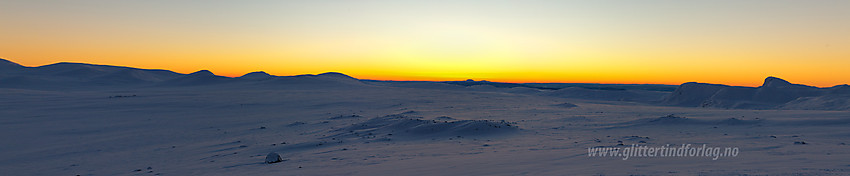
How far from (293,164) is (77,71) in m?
73.0

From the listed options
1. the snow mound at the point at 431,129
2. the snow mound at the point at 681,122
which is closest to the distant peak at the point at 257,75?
the snow mound at the point at 431,129

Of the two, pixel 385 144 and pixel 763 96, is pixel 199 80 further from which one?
pixel 763 96

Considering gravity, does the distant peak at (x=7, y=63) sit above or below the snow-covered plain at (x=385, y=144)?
above

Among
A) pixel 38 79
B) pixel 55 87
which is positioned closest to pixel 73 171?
pixel 55 87

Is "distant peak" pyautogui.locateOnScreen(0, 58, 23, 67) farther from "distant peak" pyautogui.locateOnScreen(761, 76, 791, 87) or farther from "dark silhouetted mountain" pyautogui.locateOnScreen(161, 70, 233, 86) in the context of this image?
"distant peak" pyautogui.locateOnScreen(761, 76, 791, 87)

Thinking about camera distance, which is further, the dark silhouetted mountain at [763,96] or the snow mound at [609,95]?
the snow mound at [609,95]

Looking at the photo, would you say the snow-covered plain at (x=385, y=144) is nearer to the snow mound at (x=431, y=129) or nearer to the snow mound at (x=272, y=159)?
the snow mound at (x=431, y=129)

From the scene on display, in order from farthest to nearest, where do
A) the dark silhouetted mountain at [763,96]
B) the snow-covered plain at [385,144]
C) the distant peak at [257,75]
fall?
the distant peak at [257,75], the dark silhouetted mountain at [763,96], the snow-covered plain at [385,144]


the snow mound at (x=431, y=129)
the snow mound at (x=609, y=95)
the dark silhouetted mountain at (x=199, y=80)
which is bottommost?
the snow mound at (x=431, y=129)

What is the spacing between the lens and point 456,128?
14.1 meters

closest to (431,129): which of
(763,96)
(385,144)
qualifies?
(385,144)

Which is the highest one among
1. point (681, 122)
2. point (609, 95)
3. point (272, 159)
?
point (609, 95)

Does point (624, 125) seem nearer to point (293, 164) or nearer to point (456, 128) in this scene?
point (456, 128)

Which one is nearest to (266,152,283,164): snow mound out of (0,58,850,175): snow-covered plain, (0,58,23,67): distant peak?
(0,58,850,175): snow-covered plain
